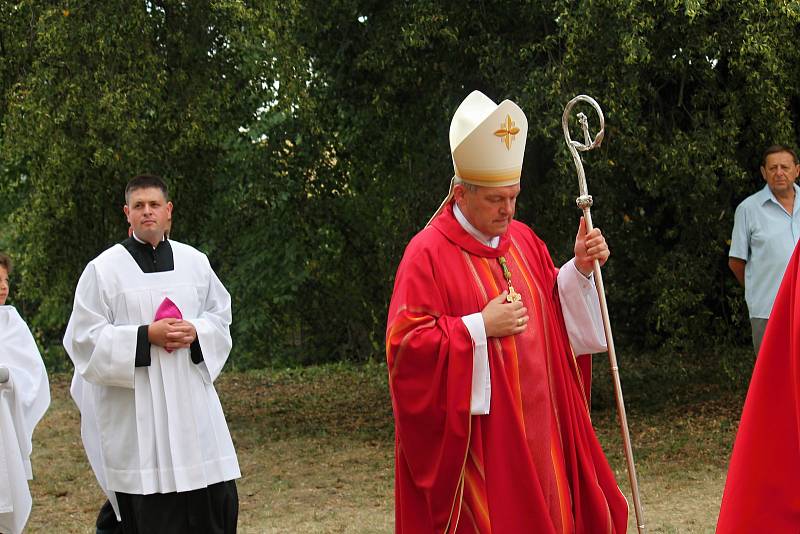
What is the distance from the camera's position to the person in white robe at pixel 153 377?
20.8 ft

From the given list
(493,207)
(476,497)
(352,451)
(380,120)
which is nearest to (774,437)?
(476,497)

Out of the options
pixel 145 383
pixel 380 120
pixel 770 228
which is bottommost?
pixel 145 383

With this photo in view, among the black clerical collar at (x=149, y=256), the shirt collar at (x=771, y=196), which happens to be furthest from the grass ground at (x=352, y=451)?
the black clerical collar at (x=149, y=256)

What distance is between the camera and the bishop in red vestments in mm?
4441

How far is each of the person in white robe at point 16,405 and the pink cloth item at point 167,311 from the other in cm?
103

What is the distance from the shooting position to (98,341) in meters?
6.29

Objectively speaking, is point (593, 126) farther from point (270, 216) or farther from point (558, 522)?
point (558, 522)

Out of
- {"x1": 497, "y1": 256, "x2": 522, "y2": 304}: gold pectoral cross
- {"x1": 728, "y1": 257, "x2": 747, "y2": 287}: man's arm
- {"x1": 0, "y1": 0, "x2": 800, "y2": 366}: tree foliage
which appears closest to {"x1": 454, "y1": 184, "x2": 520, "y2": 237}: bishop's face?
{"x1": 497, "y1": 256, "x2": 522, "y2": 304}: gold pectoral cross

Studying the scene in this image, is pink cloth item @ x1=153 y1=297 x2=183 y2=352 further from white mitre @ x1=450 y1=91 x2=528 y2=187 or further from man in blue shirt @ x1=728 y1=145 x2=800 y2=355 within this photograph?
man in blue shirt @ x1=728 y1=145 x2=800 y2=355

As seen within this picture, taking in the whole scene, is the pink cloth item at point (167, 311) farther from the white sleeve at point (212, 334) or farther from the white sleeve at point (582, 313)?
the white sleeve at point (582, 313)

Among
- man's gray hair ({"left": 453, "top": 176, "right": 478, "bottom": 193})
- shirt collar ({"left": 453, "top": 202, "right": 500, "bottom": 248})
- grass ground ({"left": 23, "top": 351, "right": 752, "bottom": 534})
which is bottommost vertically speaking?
grass ground ({"left": 23, "top": 351, "right": 752, "bottom": 534})

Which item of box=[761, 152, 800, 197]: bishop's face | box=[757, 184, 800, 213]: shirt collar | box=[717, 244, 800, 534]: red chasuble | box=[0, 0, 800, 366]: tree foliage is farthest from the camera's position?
box=[0, 0, 800, 366]: tree foliage

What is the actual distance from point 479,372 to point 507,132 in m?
0.95

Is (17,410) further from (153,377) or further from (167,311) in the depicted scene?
(167,311)
